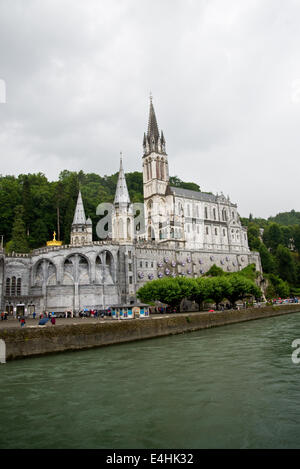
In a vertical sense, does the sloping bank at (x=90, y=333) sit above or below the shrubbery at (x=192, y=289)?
below

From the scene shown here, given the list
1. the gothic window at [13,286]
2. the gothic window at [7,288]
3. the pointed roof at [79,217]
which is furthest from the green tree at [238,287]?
the gothic window at [7,288]

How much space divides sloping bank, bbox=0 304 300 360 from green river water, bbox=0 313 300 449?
4.35ft

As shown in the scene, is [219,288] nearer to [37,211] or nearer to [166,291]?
[166,291]

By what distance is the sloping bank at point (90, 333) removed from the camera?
21.9 meters

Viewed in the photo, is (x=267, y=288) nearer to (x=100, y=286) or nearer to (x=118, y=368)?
(x=100, y=286)

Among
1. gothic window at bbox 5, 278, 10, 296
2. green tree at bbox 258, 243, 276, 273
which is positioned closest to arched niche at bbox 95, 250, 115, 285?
gothic window at bbox 5, 278, 10, 296

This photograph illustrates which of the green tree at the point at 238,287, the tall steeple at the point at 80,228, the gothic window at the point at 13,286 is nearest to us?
the gothic window at the point at 13,286

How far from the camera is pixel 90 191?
9350cm

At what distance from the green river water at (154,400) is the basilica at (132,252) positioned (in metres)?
25.9

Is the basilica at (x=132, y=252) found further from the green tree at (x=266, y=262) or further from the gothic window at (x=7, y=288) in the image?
the green tree at (x=266, y=262)

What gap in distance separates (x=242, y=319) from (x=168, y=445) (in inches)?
1442

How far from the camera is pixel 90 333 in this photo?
83.8ft

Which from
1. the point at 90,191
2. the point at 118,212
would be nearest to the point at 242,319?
the point at 118,212

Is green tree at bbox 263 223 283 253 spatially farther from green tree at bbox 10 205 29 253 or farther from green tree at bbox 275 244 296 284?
green tree at bbox 10 205 29 253
